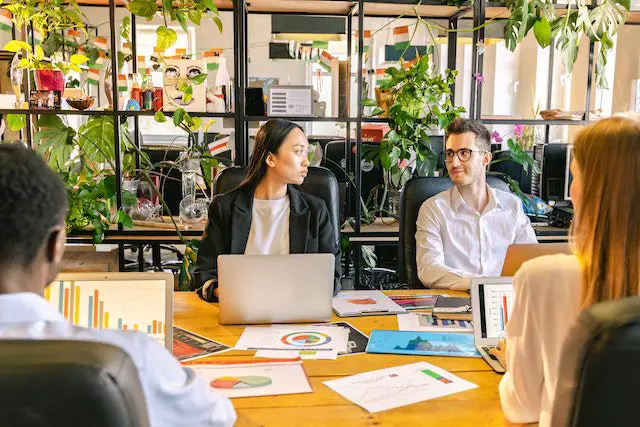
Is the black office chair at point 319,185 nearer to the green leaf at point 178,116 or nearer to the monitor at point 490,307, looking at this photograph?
the green leaf at point 178,116

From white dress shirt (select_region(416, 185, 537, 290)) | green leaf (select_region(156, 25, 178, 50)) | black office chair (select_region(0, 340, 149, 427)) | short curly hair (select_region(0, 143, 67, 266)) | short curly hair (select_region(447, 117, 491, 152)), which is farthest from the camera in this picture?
green leaf (select_region(156, 25, 178, 50))

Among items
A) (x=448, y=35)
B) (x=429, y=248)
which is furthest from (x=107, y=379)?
(x=448, y=35)

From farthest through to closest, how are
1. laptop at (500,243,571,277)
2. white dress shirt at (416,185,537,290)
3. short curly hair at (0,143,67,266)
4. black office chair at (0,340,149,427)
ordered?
1. white dress shirt at (416,185,537,290)
2. laptop at (500,243,571,277)
3. short curly hair at (0,143,67,266)
4. black office chair at (0,340,149,427)

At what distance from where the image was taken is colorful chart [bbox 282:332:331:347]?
66.8 inches

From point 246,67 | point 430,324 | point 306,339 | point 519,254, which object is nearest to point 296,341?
point 306,339

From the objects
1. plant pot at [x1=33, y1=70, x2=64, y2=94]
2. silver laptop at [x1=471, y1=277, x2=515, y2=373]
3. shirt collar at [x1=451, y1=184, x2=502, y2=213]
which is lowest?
silver laptop at [x1=471, y1=277, x2=515, y2=373]

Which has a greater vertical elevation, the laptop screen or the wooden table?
the laptop screen

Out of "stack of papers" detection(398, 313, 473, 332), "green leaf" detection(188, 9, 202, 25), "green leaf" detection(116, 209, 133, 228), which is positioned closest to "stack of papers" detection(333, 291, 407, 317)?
"stack of papers" detection(398, 313, 473, 332)

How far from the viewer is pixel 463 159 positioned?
108 inches

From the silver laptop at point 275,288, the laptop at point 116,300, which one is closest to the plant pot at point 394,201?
Result: the silver laptop at point 275,288

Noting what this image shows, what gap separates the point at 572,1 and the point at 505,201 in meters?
1.40

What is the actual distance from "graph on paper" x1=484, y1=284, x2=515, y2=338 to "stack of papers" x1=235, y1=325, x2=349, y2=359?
14.3 inches

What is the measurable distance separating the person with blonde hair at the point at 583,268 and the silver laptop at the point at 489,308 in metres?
0.42

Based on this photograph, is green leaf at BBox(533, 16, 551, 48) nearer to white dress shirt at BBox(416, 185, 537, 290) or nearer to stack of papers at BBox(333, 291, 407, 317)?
white dress shirt at BBox(416, 185, 537, 290)
